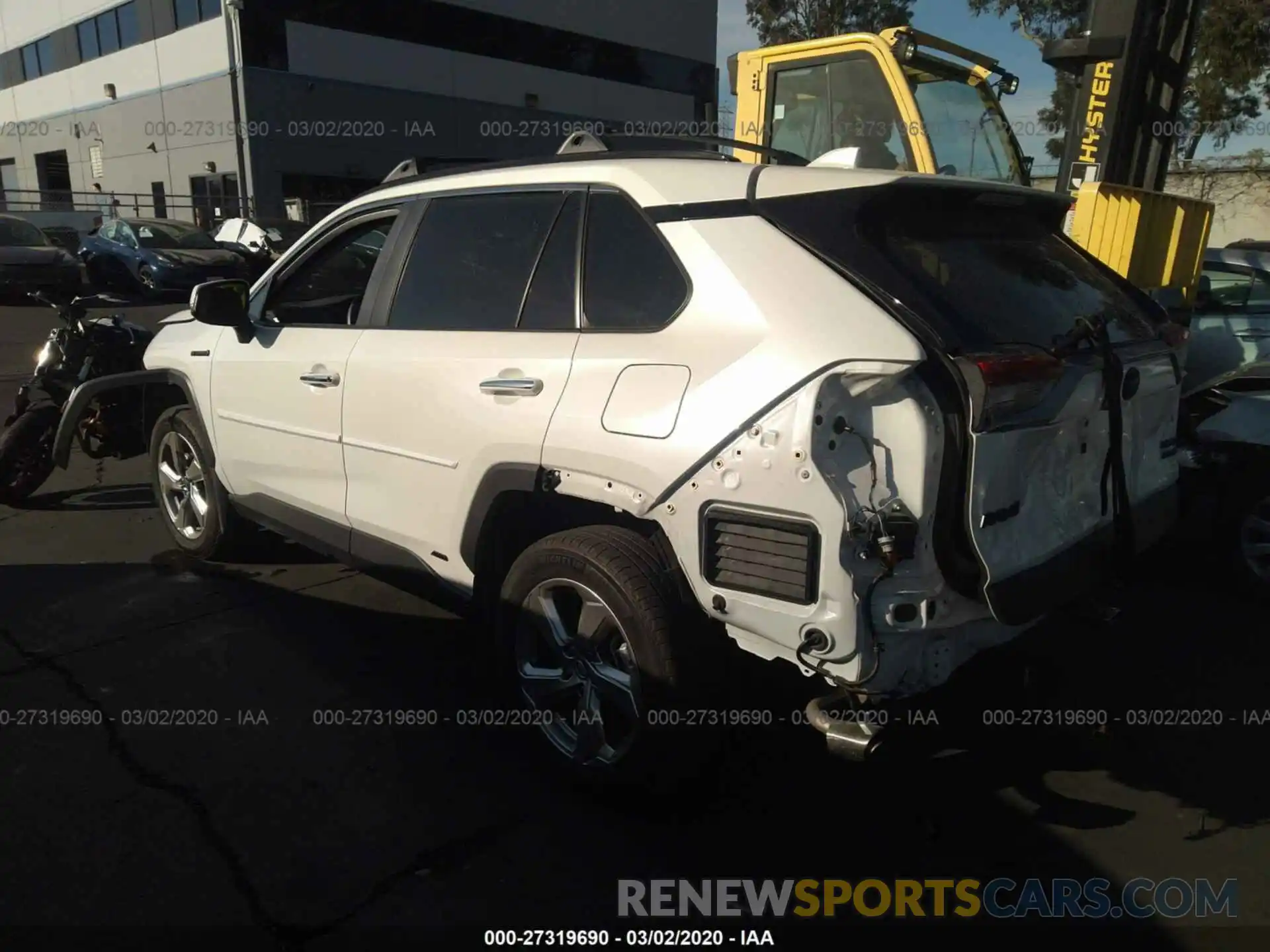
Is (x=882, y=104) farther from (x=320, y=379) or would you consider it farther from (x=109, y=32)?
(x=109, y=32)

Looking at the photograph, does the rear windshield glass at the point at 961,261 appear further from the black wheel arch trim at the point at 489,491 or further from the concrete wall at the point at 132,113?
the concrete wall at the point at 132,113

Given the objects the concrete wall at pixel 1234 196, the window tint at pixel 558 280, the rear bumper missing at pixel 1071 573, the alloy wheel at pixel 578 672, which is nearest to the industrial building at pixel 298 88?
the concrete wall at pixel 1234 196

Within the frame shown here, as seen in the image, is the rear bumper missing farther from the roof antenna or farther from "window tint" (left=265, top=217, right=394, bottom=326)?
"window tint" (left=265, top=217, right=394, bottom=326)

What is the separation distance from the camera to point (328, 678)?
3.82 metres

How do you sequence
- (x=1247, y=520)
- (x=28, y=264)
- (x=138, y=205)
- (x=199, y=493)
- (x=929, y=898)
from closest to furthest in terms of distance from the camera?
(x=929, y=898)
(x=1247, y=520)
(x=199, y=493)
(x=28, y=264)
(x=138, y=205)

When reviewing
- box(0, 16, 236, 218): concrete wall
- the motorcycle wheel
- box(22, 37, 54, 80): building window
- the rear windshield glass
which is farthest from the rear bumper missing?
box(22, 37, 54, 80): building window

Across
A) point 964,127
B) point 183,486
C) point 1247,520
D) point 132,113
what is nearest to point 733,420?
point 1247,520

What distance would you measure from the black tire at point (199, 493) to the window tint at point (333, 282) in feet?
2.74

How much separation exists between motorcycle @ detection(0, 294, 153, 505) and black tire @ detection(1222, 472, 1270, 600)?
598 centimetres

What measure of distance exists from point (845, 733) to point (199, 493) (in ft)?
12.7

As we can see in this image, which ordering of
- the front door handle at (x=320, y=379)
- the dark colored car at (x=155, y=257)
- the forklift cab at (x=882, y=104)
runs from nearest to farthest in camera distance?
1. the front door handle at (x=320, y=379)
2. the forklift cab at (x=882, y=104)
3. the dark colored car at (x=155, y=257)

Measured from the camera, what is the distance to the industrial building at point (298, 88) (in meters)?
25.5

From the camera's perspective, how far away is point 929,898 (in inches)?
105

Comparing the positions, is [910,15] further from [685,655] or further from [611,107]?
[685,655]
